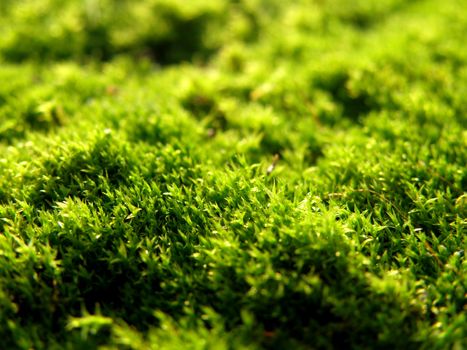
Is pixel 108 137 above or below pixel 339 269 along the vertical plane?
above

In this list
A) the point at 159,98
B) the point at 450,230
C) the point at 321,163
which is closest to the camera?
the point at 450,230

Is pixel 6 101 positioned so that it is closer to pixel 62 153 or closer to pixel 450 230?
pixel 62 153

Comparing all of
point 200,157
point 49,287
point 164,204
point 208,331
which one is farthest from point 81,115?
point 208,331

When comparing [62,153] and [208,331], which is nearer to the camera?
[208,331]

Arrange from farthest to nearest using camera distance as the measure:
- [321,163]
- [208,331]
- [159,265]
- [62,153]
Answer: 1. [321,163]
2. [62,153]
3. [159,265]
4. [208,331]

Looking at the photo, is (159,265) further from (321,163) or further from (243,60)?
(243,60)

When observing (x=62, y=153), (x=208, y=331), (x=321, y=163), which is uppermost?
(x=62, y=153)
